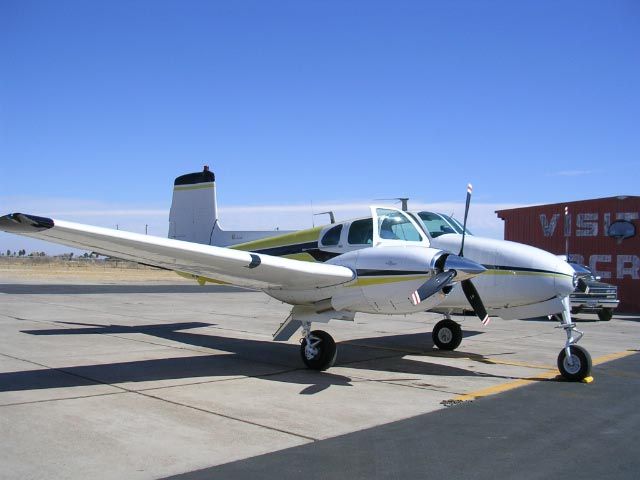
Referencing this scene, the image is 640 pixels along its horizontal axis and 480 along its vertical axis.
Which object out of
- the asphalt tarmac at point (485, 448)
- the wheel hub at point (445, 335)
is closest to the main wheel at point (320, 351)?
the asphalt tarmac at point (485, 448)

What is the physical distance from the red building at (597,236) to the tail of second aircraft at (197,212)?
17049 mm

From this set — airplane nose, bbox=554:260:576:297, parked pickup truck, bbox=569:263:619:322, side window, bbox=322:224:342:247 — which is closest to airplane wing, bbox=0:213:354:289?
side window, bbox=322:224:342:247

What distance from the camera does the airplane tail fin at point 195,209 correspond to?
15.0 metres

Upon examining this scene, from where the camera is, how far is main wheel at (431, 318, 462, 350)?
42.7 ft

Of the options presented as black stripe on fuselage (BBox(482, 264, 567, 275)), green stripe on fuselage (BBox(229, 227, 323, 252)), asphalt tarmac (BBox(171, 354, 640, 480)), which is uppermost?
green stripe on fuselage (BBox(229, 227, 323, 252))

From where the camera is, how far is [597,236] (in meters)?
28.6

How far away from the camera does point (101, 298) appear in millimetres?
25250

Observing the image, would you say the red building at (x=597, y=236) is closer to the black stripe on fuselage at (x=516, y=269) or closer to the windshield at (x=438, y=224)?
the windshield at (x=438, y=224)

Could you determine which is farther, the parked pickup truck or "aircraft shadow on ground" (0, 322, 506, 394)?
the parked pickup truck

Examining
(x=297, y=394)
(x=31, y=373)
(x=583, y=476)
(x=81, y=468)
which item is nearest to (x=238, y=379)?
(x=297, y=394)

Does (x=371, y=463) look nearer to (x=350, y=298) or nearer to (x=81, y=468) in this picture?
(x=81, y=468)

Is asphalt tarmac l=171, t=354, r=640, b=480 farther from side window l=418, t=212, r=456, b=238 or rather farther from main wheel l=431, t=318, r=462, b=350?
main wheel l=431, t=318, r=462, b=350

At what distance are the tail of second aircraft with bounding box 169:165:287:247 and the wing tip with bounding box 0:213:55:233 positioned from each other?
25.8 feet

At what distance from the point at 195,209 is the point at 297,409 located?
337 inches
